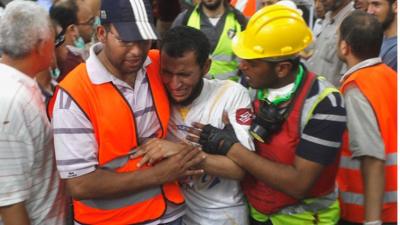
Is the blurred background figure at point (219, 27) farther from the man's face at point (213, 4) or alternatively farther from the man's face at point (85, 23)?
the man's face at point (85, 23)

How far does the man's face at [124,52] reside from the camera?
79.0 inches

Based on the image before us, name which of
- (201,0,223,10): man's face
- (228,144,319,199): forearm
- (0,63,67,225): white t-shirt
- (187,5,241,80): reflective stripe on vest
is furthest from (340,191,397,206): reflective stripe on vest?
(201,0,223,10): man's face

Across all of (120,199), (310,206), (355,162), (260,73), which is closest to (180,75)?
(260,73)

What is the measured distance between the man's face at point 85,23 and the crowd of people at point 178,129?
1.67 meters

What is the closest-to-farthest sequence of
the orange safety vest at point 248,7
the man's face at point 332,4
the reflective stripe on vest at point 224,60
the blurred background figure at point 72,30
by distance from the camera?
the blurred background figure at point 72,30 → the man's face at point 332,4 → the reflective stripe on vest at point 224,60 → the orange safety vest at point 248,7

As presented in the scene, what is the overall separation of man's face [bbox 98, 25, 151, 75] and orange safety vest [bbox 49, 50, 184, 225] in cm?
9

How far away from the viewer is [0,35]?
2.08m

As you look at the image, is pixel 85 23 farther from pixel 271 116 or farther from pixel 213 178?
pixel 271 116

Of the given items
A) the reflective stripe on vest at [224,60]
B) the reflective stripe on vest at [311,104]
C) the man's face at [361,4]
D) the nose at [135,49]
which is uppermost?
the nose at [135,49]

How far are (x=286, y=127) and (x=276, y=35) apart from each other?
0.39 m

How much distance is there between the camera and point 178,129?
2.30 metres

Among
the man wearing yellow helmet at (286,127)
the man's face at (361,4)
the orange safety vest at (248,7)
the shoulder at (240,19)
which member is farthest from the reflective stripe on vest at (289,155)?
the orange safety vest at (248,7)

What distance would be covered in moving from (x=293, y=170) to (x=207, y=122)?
0.43m

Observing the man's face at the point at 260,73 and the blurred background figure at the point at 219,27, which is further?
the blurred background figure at the point at 219,27
